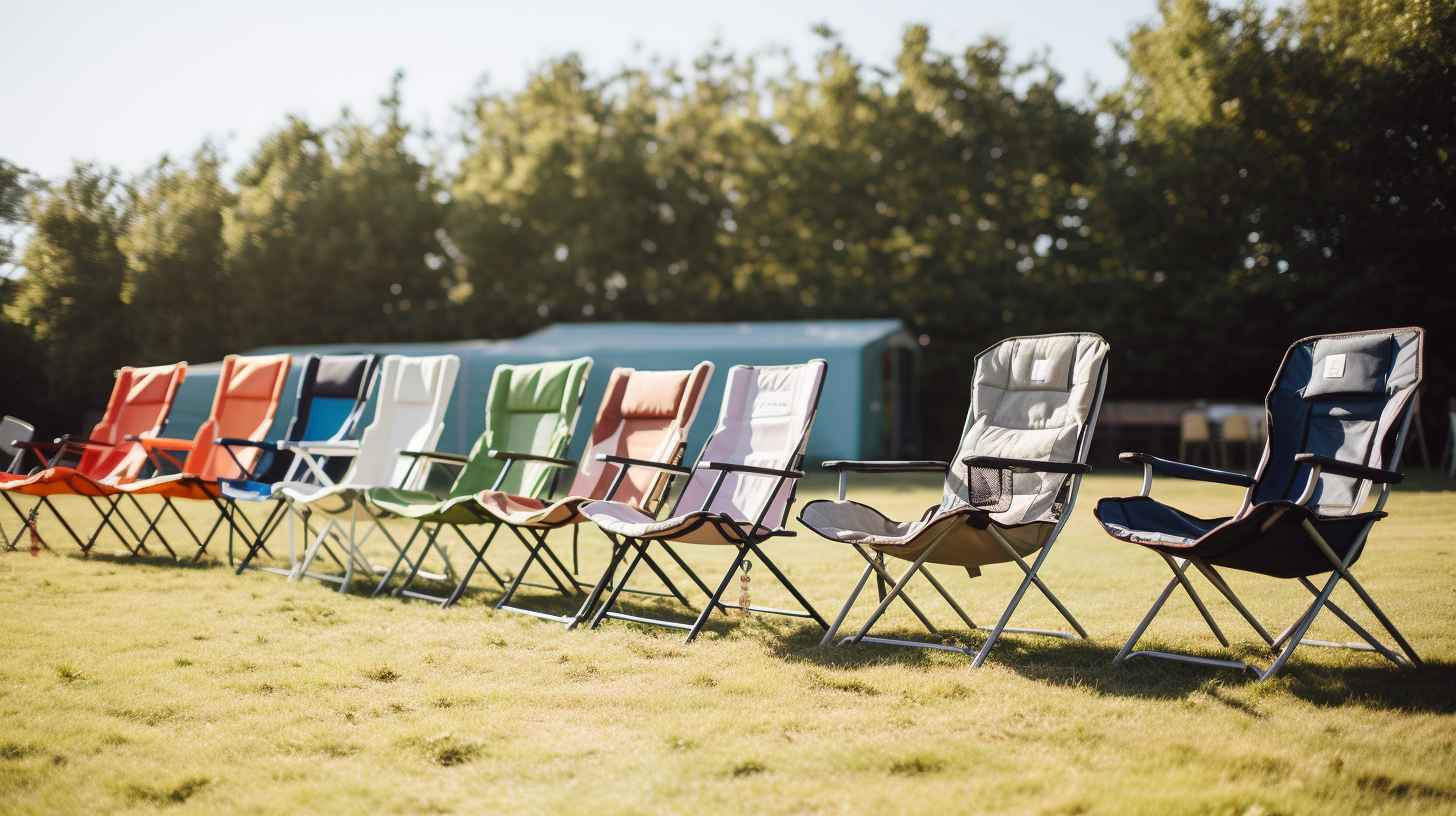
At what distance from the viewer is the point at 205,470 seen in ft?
20.0

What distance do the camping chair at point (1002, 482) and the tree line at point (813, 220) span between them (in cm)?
1111

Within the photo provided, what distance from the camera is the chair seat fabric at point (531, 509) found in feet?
13.3

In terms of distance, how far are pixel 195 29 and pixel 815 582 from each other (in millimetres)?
9267

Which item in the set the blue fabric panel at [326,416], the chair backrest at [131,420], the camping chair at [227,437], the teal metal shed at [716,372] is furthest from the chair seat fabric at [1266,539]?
the teal metal shed at [716,372]

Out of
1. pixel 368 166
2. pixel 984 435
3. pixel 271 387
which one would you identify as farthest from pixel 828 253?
pixel 984 435

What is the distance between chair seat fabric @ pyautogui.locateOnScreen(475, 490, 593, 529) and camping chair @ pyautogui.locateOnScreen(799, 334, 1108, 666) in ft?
2.91

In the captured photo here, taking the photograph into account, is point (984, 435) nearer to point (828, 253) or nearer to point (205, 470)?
point (205, 470)

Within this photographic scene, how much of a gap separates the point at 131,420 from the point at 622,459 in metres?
4.07

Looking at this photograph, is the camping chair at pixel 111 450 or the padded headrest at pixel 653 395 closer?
the padded headrest at pixel 653 395

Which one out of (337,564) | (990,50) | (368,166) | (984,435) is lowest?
(337,564)

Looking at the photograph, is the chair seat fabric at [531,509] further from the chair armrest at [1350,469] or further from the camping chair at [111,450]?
the camping chair at [111,450]

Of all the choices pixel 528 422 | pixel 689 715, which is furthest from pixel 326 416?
pixel 689 715

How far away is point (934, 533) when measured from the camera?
3.23m

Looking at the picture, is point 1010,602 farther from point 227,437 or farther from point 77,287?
point 77,287
